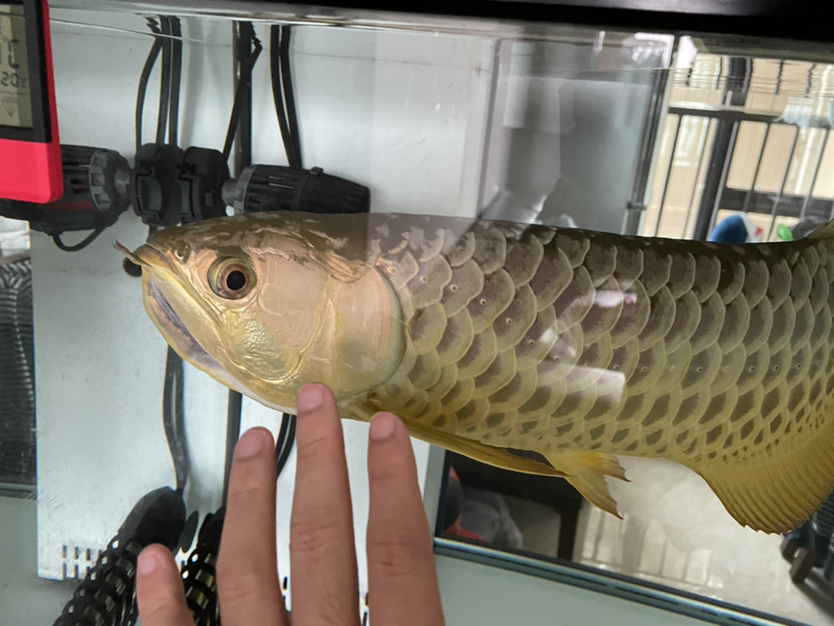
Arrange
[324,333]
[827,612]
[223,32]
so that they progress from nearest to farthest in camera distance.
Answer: [324,333] < [223,32] < [827,612]

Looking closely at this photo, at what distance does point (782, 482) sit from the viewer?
44 cm

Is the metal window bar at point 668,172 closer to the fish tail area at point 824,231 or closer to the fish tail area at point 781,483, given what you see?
the fish tail area at point 824,231

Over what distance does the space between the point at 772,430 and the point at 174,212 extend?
55cm

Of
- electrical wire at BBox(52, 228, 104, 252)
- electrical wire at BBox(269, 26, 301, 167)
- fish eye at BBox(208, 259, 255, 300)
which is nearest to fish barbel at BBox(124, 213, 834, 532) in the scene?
fish eye at BBox(208, 259, 255, 300)

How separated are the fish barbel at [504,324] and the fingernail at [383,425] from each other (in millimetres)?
18

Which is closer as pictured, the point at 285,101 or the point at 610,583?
the point at 285,101

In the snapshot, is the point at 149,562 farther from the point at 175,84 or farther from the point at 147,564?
the point at 175,84

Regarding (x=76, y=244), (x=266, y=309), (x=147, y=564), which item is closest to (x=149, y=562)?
(x=147, y=564)

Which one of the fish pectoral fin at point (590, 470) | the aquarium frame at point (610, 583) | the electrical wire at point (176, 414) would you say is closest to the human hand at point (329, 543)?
the fish pectoral fin at point (590, 470)

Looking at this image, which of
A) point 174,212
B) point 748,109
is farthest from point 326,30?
point 748,109

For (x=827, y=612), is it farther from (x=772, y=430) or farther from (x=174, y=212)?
(x=174, y=212)

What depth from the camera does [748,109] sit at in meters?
0.41

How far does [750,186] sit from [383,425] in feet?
1.15

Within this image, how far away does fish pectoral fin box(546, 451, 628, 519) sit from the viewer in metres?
0.38
